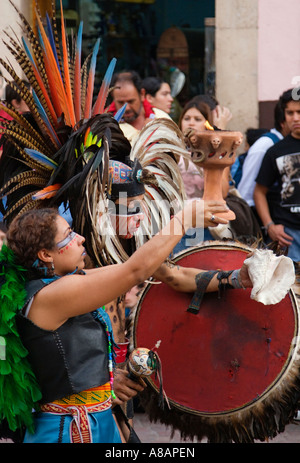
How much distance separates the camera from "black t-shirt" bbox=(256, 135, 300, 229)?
5195 millimetres

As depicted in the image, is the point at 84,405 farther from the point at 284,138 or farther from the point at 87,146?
the point at 284,138

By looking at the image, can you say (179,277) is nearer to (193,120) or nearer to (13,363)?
(13,363)

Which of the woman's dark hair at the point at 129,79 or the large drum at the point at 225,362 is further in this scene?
the woman's dark hair at the point at 129,79

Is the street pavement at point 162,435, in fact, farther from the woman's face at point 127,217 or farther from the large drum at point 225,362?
the woman's face at point 127,217

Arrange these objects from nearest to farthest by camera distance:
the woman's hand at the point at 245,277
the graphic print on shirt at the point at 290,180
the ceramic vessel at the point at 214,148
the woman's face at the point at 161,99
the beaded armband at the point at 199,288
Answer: the woman's hand at the point at 245,277 → the beaded armband at the point at 199,288 → the ceramic vessel at the point at 214,148 → the graphic print on shirt at the point at 290,180 → the woman's face at the point at 161,99

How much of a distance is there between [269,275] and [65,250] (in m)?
0.88

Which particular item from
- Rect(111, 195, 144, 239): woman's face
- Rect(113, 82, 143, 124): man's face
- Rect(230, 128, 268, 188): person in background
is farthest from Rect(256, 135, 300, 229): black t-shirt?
Rect(111, 195, 144, 239): woman's face

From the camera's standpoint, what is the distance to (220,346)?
340 centimetres

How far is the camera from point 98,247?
3025mm

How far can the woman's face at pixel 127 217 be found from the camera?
3.16m

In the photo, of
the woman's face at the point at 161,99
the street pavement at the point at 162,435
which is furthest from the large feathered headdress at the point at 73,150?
the woman's face at the point at 161,99

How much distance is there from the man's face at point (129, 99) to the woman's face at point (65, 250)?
3.04 metres

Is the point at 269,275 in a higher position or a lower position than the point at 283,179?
higher

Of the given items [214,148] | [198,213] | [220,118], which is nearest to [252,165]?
[220,118]
